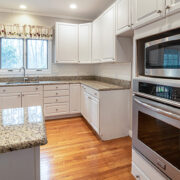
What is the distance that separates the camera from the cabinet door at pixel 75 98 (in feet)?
12.4

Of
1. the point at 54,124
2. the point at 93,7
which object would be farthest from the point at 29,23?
the point at 54,124

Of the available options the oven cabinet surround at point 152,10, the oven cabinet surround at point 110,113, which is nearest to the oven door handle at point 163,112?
the oven cabinet surround at point 152,10

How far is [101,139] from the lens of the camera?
2.71 meters

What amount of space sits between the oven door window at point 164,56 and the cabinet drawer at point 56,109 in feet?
8.71

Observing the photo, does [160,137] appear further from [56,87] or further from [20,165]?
[56,87]

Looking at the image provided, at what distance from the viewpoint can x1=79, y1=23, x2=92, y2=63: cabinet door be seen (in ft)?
12.3

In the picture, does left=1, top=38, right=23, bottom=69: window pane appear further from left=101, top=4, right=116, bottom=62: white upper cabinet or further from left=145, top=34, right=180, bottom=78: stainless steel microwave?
left=145, top=34, right=180, bottom=78: stainless steel microwave

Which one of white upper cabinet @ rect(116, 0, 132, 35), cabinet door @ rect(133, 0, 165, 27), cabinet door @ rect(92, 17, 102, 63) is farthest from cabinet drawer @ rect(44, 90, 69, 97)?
cabinet door @ rect(133, 0, 165, 27)

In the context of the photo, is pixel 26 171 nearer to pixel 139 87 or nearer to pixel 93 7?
pixel 139 87

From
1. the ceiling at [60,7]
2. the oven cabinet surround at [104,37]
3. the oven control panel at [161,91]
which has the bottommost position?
the oven control panel at [161,91]

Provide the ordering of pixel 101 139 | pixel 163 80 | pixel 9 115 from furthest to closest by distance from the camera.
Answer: pixel 101 139
pixel 163 80
pixel 9 115

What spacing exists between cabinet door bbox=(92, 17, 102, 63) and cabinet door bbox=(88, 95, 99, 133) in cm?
89

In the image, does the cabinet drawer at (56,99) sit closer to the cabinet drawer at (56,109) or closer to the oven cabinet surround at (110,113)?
the cabinet drawer at (56,109)

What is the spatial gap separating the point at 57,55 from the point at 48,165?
2.54 m
